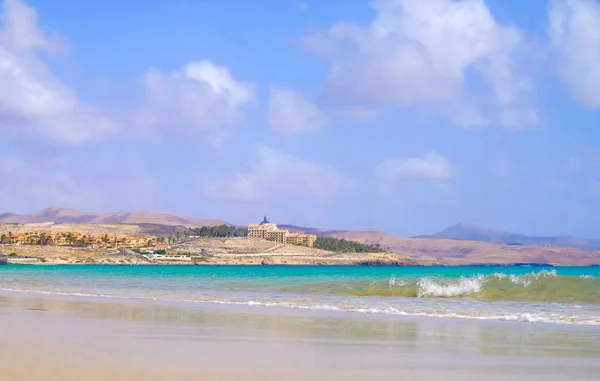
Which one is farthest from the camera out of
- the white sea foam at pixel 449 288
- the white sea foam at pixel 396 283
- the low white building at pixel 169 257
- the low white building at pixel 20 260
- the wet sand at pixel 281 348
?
the low white building at pixel 169 257

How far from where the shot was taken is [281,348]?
12758 millimetres

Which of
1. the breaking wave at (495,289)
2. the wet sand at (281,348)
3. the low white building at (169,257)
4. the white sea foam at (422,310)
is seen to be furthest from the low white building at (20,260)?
the wet sand at (281,348)

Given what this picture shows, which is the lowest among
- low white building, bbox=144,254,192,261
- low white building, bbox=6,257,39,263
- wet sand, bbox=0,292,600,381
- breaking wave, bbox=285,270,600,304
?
low white building, bbox=6,257,39,263

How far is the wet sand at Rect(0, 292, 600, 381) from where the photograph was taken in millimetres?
10172

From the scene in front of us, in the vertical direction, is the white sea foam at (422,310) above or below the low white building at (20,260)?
above

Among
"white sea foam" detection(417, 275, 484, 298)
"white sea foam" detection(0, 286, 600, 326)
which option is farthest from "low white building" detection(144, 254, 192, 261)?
"white sea foam" detection(0, 286, 600, 326)

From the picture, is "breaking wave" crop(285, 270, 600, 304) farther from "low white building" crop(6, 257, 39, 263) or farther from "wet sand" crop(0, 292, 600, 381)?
"low white building" crop(6, 257, 39, 263)

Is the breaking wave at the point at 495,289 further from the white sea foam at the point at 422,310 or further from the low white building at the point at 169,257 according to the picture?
the low white building at the point at 169,257

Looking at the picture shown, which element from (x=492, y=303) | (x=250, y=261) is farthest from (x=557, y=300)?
(x=250, y=261)

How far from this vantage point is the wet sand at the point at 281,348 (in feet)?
33.4

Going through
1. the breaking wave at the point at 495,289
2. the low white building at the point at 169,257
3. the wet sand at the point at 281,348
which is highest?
the low white building at the point at 169,257

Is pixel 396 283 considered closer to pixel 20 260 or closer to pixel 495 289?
pixel 495 289

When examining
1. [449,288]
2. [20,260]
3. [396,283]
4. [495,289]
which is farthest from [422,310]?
[20,260]

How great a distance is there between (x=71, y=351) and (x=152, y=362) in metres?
1.71
